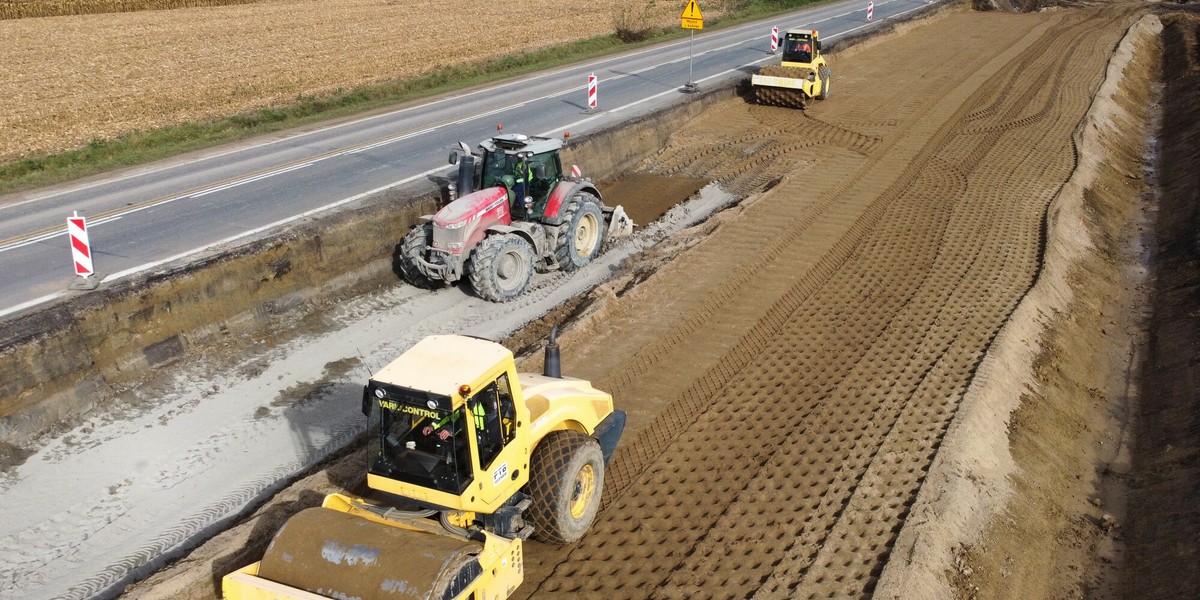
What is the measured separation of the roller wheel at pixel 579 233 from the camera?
14.2m

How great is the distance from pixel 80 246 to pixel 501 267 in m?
5.42

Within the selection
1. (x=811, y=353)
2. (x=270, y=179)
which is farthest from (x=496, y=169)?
(x=270, y=179)

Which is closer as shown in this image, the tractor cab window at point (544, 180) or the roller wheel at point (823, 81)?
the tractor cab window at point (544, 180)

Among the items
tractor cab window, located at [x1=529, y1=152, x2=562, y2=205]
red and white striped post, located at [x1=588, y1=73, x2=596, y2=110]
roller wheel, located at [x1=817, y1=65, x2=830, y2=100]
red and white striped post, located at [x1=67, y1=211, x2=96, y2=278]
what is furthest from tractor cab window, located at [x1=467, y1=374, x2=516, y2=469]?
roller wheel, located at [x1=817, y1=65, x2=830, y2=100]

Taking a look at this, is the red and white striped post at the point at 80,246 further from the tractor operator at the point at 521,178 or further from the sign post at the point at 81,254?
the tractor operator at the point at 521,178

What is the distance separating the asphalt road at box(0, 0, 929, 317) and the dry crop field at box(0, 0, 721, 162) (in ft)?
13.8

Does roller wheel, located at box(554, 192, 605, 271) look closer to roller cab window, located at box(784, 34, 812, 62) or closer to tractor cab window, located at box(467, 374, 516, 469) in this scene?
tractor cab window, located at box(467, 374, 516, 469)

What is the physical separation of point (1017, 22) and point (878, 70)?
1515 centimetres

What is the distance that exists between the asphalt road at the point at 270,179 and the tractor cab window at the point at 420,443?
7272 mm

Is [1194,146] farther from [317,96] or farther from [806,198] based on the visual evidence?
[317,96]

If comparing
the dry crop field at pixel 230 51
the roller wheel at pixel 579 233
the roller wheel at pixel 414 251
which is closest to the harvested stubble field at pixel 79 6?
the dry crop field at pixel 230 51

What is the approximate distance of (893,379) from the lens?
425 inches

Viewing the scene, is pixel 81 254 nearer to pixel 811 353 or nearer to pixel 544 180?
pixel 544 180

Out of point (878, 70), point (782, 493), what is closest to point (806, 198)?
point (782, 493)
